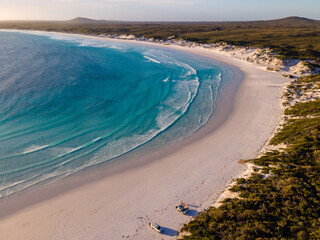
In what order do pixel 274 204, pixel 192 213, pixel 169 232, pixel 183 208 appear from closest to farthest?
pixel 169 232
pixel 274 204
pixel 192 213
pixel 183 208

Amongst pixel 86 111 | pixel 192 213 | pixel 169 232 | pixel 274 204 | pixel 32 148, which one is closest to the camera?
pixel 169 232

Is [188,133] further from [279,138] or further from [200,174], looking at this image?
[279,138]

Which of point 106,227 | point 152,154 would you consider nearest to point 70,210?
point 106,227

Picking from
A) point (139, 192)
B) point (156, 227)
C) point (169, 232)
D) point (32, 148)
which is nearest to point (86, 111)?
point (32, 148)

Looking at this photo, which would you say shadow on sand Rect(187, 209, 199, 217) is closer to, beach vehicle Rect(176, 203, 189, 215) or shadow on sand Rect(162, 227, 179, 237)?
beach vehicle Rect(176, 203, 189, 215)

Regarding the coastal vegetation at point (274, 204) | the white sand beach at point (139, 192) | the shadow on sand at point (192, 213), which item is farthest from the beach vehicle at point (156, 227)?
the shadow on sand at point (192, 213)

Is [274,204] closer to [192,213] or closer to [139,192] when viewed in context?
[192,213]

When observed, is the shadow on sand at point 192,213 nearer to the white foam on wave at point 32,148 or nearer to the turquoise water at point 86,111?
the turquoise water at point 86,111
